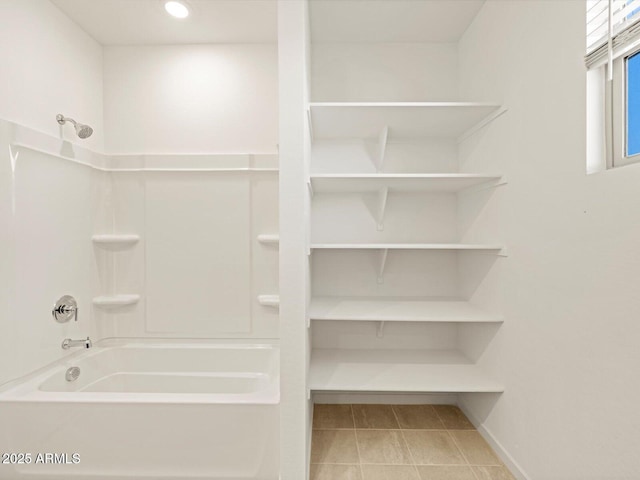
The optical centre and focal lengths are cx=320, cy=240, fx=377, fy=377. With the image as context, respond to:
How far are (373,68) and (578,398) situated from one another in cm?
213

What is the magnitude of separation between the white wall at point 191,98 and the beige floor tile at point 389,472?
188 centimetres

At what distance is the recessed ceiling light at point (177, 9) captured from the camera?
204cm

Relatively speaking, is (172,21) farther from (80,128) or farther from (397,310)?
(397,310)

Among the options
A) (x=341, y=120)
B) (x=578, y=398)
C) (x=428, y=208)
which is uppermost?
(x=341, y=120)

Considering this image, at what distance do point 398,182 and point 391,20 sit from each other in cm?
98

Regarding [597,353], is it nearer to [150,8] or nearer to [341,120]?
[341,120]

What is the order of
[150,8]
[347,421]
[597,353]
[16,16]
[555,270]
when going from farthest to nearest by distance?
1. [347,421]
2. [150,8]
3. [16,16]
4. [555,270]
5. [597,353]

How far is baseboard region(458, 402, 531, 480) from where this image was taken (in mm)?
1729

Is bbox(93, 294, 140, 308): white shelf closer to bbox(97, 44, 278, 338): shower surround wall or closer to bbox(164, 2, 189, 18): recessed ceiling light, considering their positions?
bbox(97, 44, 278, 338): shower surround wall

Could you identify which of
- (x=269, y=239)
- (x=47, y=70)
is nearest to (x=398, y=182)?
(x=269, y=239)

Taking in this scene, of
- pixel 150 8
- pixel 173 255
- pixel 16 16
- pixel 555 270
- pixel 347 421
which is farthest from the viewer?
pixel 173 255

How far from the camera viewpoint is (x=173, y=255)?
8.02 feet

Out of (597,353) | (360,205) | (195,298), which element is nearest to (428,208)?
A: (360,205)

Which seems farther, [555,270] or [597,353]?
[555,270]
